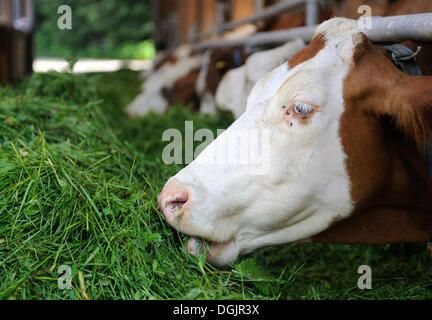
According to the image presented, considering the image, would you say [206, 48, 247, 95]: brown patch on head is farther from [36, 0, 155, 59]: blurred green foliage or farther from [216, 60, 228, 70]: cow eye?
[36, 0, 155, 59]: blurred green foliage

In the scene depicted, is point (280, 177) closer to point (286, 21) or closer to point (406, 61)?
point (406, 61)

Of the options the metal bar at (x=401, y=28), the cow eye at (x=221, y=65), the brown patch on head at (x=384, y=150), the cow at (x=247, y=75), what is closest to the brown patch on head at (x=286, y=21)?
the cow eye at (x=221, y=65)

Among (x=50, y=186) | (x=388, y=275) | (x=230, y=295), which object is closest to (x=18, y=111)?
(x=50, y=186)

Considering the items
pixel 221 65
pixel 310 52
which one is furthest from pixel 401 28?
pixel 221 65

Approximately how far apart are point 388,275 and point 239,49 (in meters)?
3.09

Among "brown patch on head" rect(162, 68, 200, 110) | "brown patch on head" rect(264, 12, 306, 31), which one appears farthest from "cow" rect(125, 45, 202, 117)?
"brown patch on head" rect(264, 12, 306, 31)

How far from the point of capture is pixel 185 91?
6.01m

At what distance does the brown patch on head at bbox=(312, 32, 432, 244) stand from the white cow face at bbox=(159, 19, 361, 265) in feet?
0.16

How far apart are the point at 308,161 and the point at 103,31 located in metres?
23.4

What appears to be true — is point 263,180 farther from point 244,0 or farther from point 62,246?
point 244,0

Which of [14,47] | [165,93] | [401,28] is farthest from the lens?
[165,93]

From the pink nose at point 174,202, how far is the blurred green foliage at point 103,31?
808 inches

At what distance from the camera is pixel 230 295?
149 cm

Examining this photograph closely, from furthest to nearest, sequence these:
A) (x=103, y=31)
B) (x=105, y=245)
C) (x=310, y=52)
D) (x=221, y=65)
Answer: (x=103, y=31), (x=221, y=65), (x=310, y=52), (x=105, y=245)
